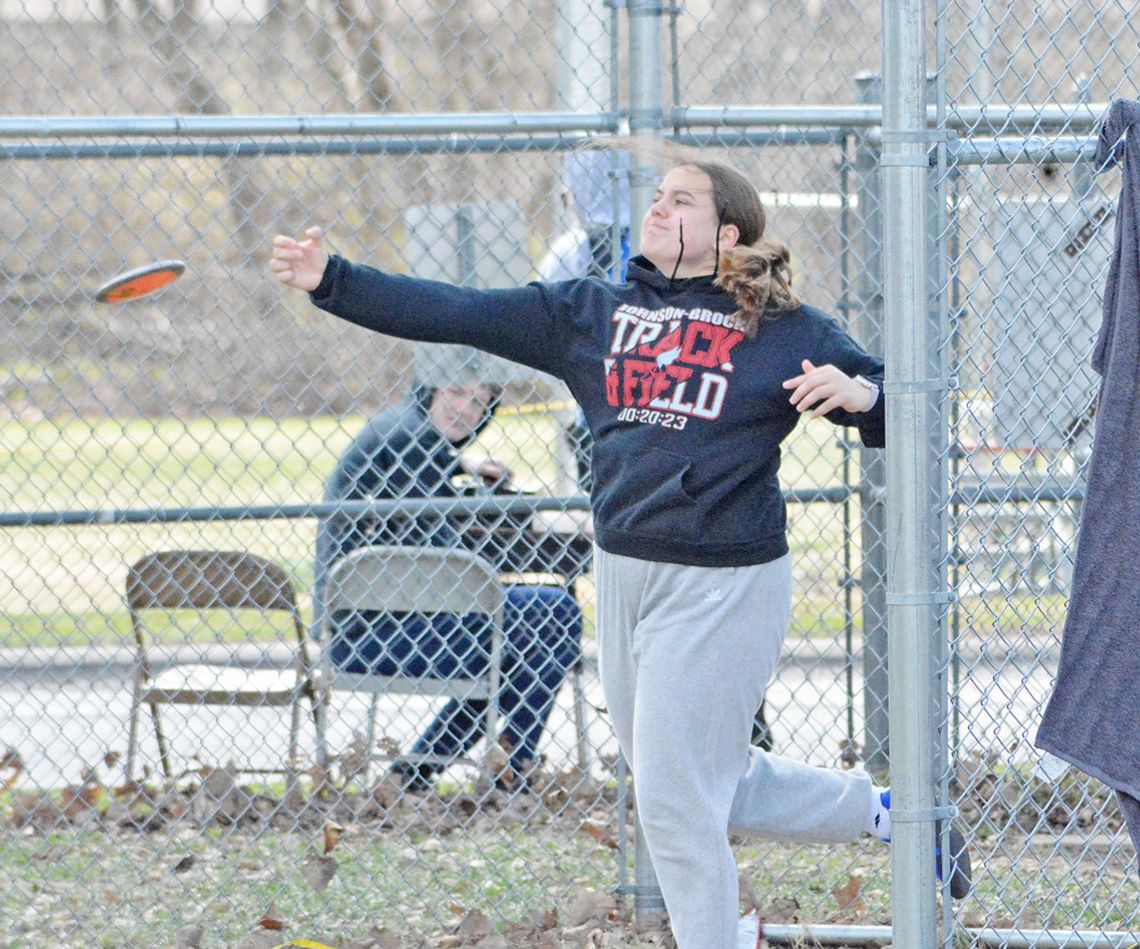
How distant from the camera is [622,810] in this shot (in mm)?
4055

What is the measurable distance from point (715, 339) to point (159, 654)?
21.0 ft

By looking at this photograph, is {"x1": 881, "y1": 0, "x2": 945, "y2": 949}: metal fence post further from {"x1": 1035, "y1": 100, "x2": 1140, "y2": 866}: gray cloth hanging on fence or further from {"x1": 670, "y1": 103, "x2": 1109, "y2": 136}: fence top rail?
{"x1": 670, "y1": 103, "x2": 1109, "y2": 136}: fence top rail

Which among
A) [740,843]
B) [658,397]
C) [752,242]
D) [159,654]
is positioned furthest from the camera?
[159,654]

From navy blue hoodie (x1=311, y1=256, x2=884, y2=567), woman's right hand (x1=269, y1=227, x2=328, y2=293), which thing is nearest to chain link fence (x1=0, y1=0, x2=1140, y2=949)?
navy blue hoodie (x1=311, y1=256, x2=884, y2=567)

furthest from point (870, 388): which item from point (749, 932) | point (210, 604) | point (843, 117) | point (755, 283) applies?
point (210, 604)

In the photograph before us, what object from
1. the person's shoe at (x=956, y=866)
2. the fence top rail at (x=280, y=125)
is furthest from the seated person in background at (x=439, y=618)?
the person's shoe at (x=956, y=866)

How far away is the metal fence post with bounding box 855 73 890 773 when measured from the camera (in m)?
5.14

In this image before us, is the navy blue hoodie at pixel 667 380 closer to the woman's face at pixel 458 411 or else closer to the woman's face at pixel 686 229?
the woman's face at pixel 686 229

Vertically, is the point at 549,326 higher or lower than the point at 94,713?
higher

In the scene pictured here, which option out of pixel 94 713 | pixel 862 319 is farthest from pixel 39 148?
pixel 94 713

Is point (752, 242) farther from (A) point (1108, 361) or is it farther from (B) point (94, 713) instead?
(B) point (94, 713)

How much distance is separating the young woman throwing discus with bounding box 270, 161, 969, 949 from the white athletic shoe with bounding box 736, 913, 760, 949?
45 cm

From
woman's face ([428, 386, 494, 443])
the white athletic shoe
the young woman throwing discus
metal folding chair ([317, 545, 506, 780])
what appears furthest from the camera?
woman's face ([428, 386, 494, 443])

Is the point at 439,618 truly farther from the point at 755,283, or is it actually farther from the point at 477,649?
the point at 755,283
